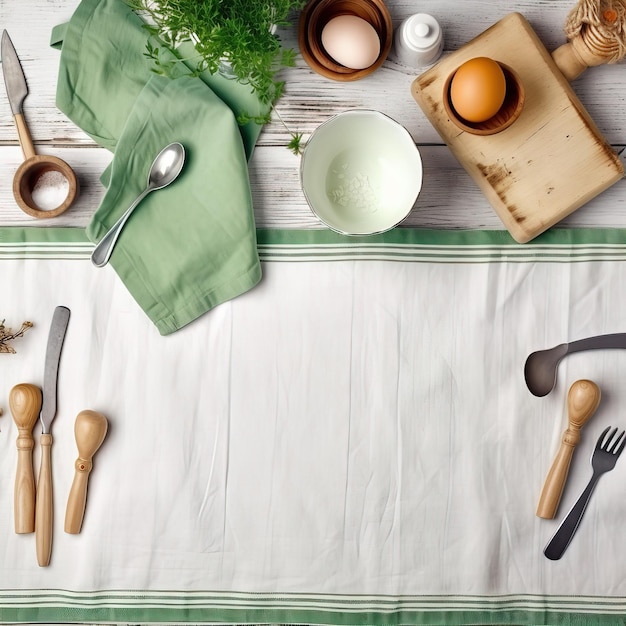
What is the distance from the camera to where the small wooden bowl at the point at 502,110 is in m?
0.64

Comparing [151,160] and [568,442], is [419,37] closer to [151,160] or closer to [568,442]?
[151,160]

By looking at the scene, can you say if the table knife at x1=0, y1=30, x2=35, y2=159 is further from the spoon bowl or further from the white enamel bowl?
the spoon bowl

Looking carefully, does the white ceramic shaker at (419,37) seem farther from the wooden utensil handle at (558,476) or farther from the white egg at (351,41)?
the wooden utensil handle at (558,476)

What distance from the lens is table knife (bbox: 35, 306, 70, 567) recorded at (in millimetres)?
684

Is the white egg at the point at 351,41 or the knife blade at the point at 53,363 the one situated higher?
the white egg at the point at 351,41

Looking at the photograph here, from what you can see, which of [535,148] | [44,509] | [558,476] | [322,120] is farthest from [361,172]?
[44,509]

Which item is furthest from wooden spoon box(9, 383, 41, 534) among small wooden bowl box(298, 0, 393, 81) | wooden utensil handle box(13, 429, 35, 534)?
small wooden bowl box(298, 0, 393, 81)

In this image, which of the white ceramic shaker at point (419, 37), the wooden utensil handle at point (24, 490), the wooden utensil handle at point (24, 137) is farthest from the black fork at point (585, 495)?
the wooden utensil handle at point (24, 137)

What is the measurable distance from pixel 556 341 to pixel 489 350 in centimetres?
8

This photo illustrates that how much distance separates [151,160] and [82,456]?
0.33 metres

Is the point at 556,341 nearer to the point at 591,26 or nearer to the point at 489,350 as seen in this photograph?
the point at 489,350

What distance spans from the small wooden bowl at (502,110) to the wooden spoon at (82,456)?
50cm

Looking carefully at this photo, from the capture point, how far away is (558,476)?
682 mm

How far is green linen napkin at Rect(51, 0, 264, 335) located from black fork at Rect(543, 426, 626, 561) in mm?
423
